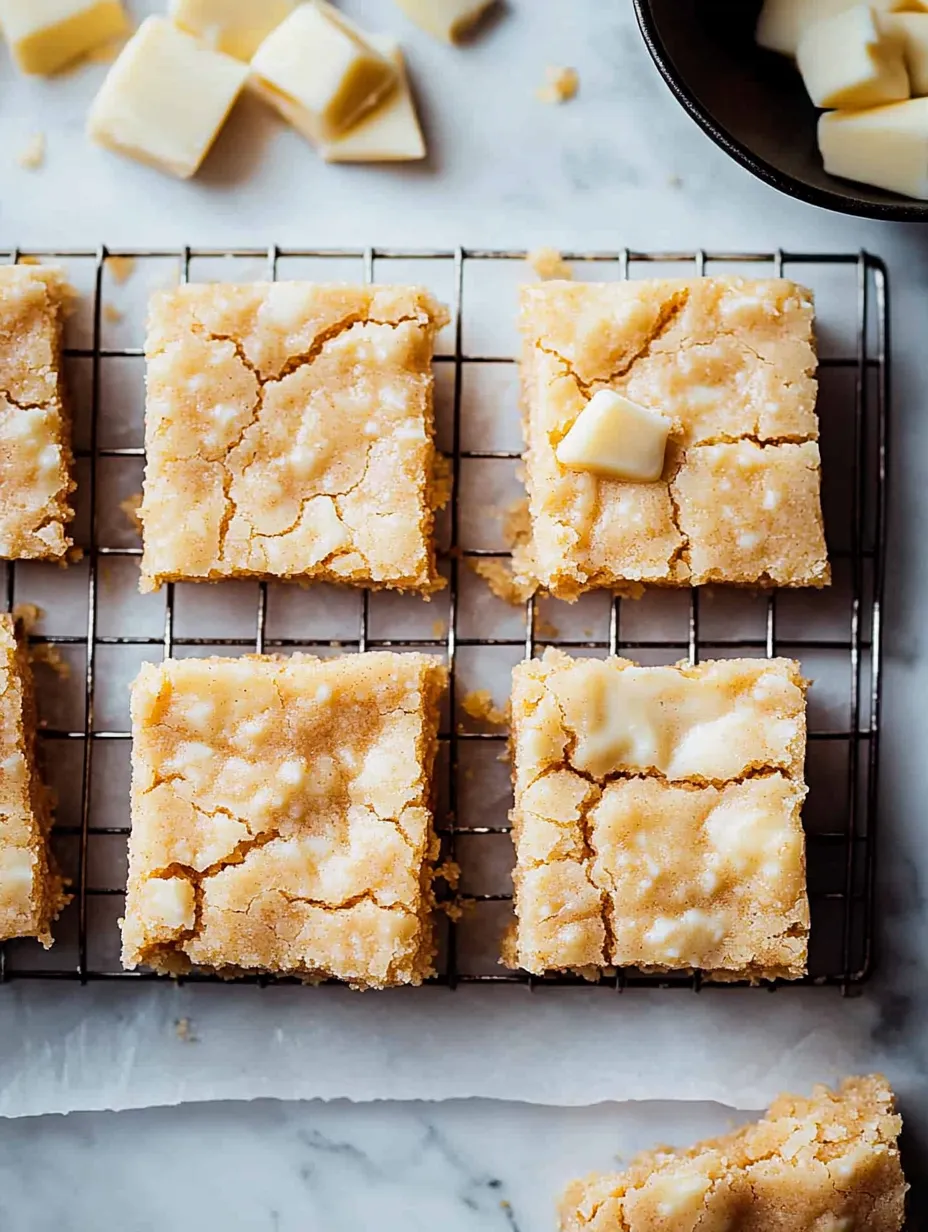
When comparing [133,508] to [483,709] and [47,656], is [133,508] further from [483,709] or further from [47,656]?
[483,709]

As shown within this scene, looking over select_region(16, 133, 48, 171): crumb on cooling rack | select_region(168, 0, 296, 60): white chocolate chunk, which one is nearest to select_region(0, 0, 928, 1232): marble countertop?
select_region(16, 133, 48, 171): crumb on cooling rack

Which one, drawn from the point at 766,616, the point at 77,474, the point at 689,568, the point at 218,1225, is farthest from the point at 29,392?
the point at 218,1225

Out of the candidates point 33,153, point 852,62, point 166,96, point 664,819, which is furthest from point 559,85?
point 664,819

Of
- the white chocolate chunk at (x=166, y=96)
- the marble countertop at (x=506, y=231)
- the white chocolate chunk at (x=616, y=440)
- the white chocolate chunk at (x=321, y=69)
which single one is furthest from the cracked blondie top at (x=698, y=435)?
the white chocolate chunk at (x=166, y=96)

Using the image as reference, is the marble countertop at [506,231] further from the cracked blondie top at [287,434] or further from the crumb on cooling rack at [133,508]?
the crumb on cooling rack at [133,508]

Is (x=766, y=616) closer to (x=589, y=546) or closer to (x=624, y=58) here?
(x=589, y=546)
